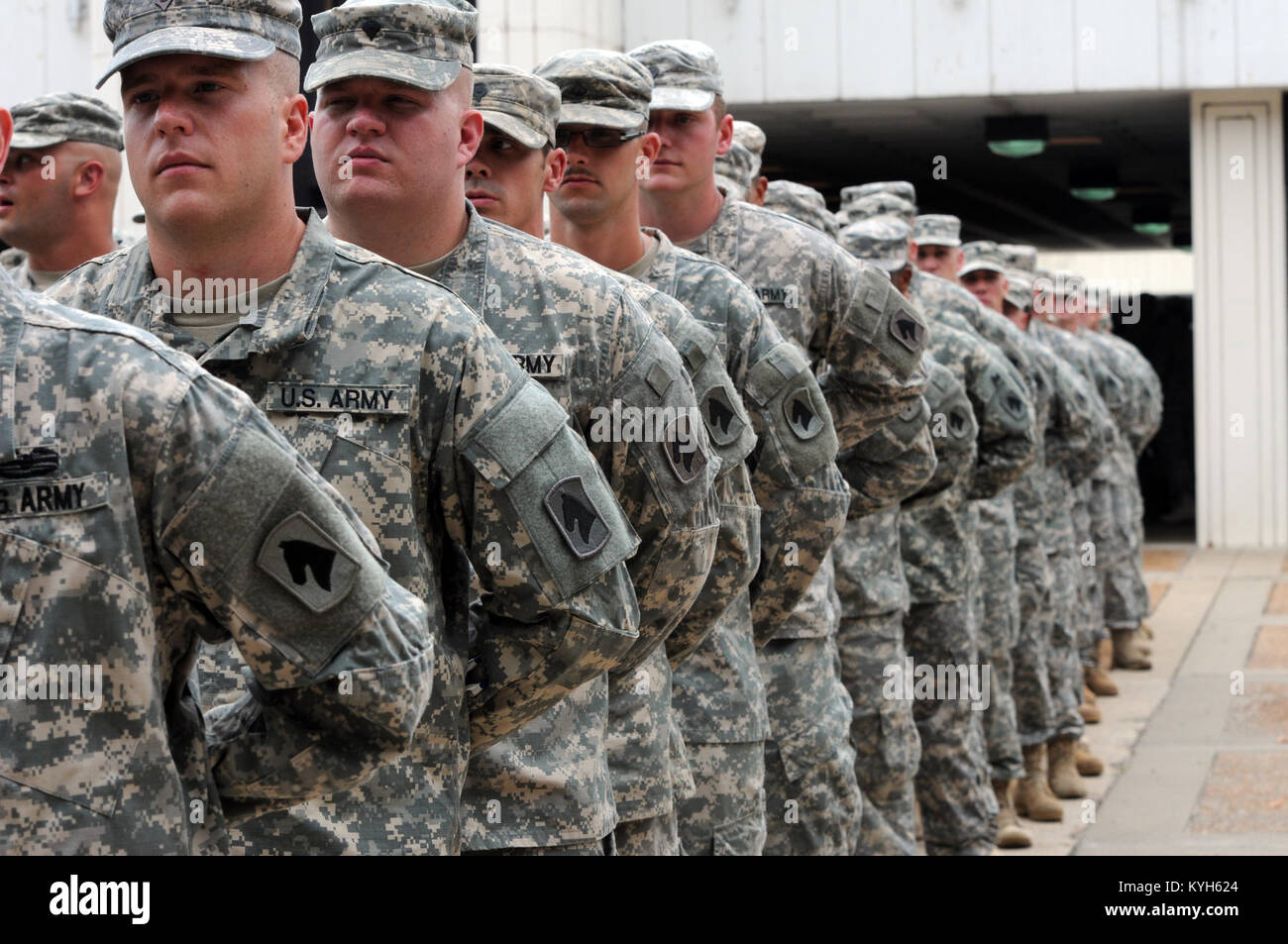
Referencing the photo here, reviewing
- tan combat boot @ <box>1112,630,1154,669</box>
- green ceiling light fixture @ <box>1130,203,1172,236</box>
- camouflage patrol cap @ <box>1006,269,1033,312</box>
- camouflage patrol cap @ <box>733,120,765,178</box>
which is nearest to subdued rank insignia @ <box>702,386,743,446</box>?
camouflage patrol cap @ <box>733,120,765,178</box>

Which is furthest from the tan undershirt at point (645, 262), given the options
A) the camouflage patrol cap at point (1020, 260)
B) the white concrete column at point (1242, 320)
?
the white concrete column at point (1242, 320)

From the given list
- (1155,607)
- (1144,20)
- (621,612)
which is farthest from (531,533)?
(1144,20)

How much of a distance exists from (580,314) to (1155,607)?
37.7 feet

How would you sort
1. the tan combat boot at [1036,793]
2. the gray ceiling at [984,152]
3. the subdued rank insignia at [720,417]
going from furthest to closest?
the gray ceiling at [984,152]
the tan combat boot at [1036,793]
the subdued rank insignia at [720,417]

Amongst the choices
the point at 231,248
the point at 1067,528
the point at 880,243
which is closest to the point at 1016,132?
the point at 1067,528

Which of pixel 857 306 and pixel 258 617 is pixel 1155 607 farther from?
pixel 258 617

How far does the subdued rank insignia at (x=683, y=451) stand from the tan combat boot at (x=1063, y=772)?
5545 millimetres

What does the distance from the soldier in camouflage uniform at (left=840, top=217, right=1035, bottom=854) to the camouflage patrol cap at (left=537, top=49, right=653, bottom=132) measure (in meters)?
2.84

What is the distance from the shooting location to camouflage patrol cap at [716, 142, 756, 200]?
618 cm

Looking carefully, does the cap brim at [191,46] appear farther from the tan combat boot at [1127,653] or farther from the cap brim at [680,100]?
the tan combat boot at [1127,653]

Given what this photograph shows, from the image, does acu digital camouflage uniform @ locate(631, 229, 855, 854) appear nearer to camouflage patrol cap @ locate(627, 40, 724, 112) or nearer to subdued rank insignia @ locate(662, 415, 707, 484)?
camouflage patrol cap @ locate(627, 40, 724, 112)

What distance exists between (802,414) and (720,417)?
27.4 inches

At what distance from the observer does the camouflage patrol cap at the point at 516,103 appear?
12.3ft

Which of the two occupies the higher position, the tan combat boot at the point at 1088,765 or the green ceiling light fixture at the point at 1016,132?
the green ceiling light fixture at the point at 1016,132
